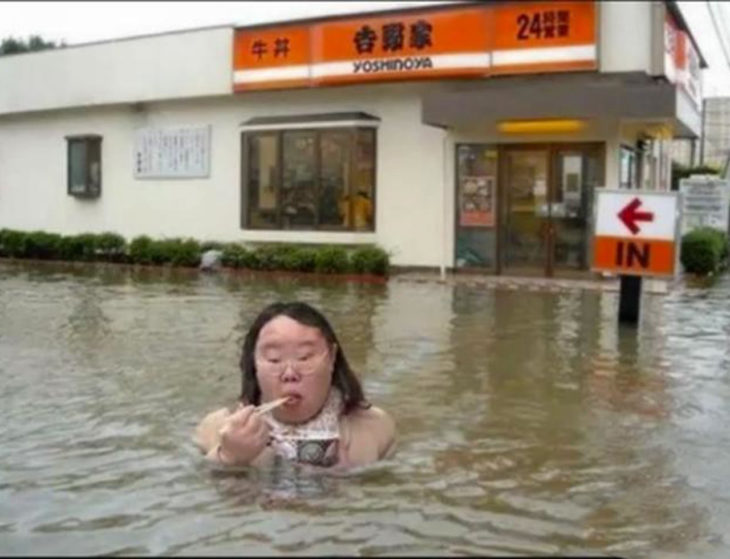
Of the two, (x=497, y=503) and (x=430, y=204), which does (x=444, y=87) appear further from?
(x=497, y=503)

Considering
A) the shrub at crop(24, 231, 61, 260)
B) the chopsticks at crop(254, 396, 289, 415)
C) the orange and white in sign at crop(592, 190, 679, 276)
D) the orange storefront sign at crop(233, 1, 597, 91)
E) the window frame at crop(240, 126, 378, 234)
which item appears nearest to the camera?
the chopsticks at crop(254, 396, 289, 415)

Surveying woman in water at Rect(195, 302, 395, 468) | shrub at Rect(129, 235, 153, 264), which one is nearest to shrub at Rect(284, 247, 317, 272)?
shrub at Rect(129, 235, 153, 264)

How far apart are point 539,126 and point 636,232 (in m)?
6.63

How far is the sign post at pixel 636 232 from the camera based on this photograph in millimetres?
9828

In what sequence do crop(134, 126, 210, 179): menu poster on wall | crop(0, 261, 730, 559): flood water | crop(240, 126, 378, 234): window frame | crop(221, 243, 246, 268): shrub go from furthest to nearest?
1. crop(134, 126, 210, 179): menu poster on wall
2. crop(221, 243, 246, 268): shrub
3. crop(240, 126, 378, 234): window frame
4. crop(0, 261, 730, 559): flood water

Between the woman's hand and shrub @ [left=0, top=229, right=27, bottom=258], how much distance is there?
59.7 feet

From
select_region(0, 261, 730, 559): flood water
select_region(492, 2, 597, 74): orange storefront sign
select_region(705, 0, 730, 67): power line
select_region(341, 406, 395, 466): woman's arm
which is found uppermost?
select_region(492, 2, 597, 74): orange storefront sign

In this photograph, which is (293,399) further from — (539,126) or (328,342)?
(539,126)

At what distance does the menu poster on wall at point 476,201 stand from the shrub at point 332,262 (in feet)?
6.18

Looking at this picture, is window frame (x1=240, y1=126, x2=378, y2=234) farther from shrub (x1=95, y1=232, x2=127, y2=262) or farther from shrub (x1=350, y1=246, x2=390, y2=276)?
shrub (x1=95, y1=232, x2=127, y2=262)

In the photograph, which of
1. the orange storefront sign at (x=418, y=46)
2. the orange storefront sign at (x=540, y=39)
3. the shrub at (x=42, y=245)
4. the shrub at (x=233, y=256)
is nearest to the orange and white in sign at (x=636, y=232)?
the orange storefront sign at (x=540, y=39)

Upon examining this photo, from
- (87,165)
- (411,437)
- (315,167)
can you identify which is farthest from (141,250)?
(411,437)

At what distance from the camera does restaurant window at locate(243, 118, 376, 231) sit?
18.0 meters

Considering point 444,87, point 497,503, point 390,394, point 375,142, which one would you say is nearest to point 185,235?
point 375,142
